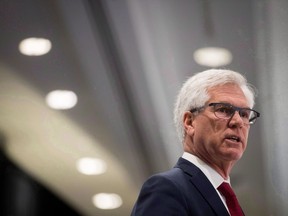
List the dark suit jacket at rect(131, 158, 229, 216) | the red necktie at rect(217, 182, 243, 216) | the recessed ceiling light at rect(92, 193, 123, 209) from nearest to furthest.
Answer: the dark suit jacket at rect(131, 158, 229, 216), the red necktie at rect(217, 182, 243, 216), the recessed ceiling light at rect(92, 193, 123, 209)

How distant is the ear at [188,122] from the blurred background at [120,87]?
572 mm

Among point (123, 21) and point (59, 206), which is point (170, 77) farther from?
point (59, 206)

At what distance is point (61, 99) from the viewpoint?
161cm

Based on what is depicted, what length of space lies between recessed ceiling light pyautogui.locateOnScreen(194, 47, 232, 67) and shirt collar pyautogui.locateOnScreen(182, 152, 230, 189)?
69 centimetres

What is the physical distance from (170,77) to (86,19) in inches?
12.9

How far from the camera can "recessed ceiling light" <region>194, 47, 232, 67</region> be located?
5.42 ft

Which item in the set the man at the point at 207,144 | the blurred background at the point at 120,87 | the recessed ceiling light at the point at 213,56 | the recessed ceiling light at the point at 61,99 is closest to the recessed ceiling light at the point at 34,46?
the blurred background at the point at 120,87

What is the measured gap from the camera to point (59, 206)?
1.55 m

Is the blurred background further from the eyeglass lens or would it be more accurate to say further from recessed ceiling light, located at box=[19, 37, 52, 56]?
the eyeglass lens

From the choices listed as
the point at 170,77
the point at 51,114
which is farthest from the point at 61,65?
the point at 170,77

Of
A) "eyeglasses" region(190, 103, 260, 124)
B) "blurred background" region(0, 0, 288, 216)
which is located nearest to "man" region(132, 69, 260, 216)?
"eyeglasses" region(190, 103, 260, 124)

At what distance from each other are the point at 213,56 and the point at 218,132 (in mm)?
692

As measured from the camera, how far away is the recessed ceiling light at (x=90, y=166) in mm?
1605

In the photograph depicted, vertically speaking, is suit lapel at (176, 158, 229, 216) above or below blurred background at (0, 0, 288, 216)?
below
